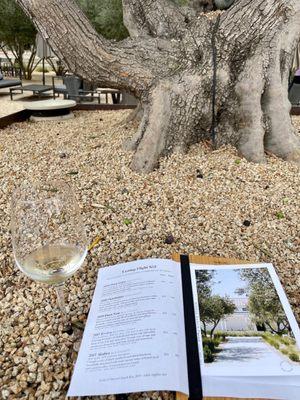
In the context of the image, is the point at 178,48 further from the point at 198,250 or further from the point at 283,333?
the point at 283,333

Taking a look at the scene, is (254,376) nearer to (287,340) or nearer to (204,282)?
(287,340)

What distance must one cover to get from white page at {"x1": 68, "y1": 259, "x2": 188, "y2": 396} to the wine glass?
187 mm

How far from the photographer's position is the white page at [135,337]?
0.89 metres

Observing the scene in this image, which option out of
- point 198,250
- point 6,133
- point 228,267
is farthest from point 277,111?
point 6,133

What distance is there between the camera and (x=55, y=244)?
44.6 inches

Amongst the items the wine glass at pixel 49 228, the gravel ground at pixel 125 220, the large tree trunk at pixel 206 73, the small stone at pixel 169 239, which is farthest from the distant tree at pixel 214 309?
the large tree trunk at pixel 206 73

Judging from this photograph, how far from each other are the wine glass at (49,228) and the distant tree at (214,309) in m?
0.40

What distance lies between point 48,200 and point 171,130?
1.97 m

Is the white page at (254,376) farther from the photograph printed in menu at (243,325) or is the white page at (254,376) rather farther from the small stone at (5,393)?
the small stone at (5,393)

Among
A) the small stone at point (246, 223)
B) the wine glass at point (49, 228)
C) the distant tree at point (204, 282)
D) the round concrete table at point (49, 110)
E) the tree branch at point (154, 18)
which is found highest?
the tree branch at point (154, 18)

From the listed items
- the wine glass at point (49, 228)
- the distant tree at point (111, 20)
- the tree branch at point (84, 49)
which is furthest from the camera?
the distant tree at point (111, 20)

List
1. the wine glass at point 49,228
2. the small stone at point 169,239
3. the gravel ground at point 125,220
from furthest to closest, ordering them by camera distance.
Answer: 1. the small stone at point 169,239
2. the gravel ground at point 125,220
3. the wine glass at point 49,228

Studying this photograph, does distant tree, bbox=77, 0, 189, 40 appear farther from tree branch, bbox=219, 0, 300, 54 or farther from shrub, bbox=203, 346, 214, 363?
shrub, bbox=203, 346, 214, 363

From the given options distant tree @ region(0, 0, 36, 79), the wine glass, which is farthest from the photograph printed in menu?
distant tree @ region(0, 0, 36, 79)
